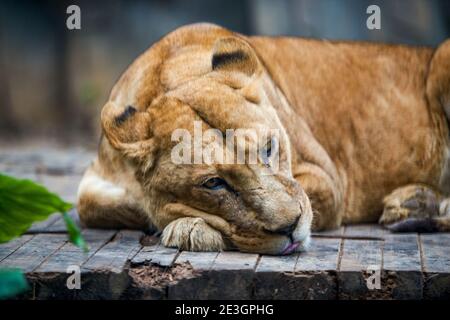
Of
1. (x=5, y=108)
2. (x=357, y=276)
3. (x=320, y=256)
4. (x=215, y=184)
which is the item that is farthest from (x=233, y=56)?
(x=5, y=108)

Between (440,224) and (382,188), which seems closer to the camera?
(440,224)

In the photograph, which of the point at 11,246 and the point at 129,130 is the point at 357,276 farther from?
the point at 11,246

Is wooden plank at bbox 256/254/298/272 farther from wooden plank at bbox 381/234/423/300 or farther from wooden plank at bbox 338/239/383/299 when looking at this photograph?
wooden plank at bbox 381/234/423/300

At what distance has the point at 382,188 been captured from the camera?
4.91 metres

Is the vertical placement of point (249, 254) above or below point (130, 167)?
below

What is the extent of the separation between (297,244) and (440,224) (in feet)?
3.17

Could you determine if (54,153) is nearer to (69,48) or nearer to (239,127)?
(69,48)

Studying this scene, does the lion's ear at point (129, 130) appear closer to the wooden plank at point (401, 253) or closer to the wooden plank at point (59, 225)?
the wooden plank at point (59, 225)

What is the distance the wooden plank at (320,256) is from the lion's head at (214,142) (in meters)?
0.08

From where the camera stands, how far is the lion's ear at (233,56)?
4184mm

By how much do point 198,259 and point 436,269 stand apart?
38.0 inches

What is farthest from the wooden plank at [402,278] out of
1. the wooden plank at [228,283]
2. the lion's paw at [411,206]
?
the lion's paw at [411,206]
